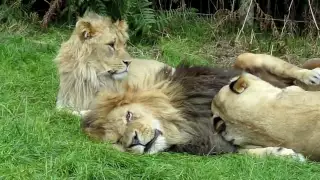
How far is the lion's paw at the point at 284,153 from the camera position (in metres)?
4.04

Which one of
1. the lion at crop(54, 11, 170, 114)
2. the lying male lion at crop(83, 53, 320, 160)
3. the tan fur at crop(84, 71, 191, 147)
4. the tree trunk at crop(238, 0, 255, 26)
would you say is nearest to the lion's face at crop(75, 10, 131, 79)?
the lion at crop(54, 11, 170, 114)

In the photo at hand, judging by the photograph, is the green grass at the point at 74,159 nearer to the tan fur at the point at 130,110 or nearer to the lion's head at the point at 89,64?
the tan fur at the point at 130,110

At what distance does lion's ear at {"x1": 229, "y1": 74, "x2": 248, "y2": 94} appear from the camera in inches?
172

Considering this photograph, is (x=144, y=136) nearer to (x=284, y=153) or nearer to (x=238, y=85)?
(x=238, y=85)

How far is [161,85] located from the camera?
458cm

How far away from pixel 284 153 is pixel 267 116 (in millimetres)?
242

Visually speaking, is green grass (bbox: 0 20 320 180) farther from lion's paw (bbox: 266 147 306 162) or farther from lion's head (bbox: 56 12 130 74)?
lion's head (bbox: 56 12 130 74)

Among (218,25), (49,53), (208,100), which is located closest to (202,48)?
(218,25)

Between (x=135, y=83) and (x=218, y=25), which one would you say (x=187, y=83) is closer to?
(x=135, y=83)

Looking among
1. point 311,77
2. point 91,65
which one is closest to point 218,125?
point 311,77

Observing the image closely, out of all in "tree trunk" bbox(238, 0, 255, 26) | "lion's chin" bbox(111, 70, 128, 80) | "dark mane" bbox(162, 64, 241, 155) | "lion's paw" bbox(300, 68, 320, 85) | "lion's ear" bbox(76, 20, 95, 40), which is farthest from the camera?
A: "tree trunk" bbox(238, 0, 255, 26)

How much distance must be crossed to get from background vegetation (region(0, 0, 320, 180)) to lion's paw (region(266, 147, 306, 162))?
63mm

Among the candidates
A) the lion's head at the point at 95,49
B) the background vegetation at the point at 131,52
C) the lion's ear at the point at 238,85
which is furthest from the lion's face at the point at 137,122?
the lion's head at the point at 95,49

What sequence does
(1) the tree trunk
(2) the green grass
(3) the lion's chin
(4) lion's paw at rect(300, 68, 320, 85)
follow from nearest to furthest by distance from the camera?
(2) the green grass → (4) lion's paw at rect(300, 68, 320, 85) → (3) the lion's chin → (1) the tree trunk
